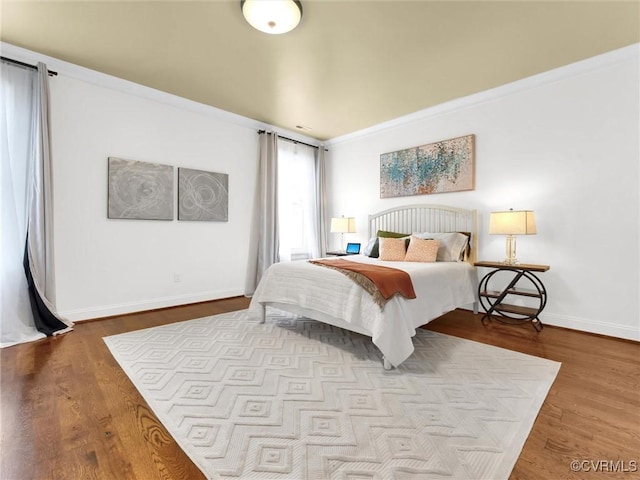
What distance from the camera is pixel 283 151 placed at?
526cm

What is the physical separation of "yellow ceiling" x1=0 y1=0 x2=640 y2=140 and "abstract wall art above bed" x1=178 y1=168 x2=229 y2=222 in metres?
1.05

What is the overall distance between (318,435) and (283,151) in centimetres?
450

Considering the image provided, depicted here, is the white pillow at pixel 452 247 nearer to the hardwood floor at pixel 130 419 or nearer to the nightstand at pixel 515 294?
the nightstand at pixel 515 294

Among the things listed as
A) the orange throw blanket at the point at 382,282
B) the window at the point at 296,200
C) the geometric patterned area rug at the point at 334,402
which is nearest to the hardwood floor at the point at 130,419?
the geometric patterned area rug at the point at 334,402

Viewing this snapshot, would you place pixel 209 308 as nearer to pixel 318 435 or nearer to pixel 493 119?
pixel 318 435

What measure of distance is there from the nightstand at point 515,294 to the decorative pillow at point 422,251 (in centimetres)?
46

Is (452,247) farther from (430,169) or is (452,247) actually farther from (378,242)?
(430,169)

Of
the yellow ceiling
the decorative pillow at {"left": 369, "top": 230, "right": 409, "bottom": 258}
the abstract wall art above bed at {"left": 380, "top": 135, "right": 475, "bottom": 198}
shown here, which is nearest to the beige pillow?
the decorative pillow at {"left": 369, "top": 230, "right": 409, "bottom": 258}

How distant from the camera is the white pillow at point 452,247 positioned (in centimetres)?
362

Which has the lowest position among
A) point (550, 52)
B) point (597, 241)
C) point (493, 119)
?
point (597, 241)

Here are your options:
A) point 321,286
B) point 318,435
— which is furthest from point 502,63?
point 318,435

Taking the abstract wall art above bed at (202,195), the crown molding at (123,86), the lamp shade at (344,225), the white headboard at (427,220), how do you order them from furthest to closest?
the lamp shade at (344,225) → the abstract wall art above bed at (202,195) → the white headboard at (427,220) → the crown molding at (123,86)

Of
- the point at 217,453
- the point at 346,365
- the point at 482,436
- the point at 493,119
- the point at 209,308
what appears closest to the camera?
the point at 217,453

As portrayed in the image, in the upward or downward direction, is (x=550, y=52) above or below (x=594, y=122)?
above
